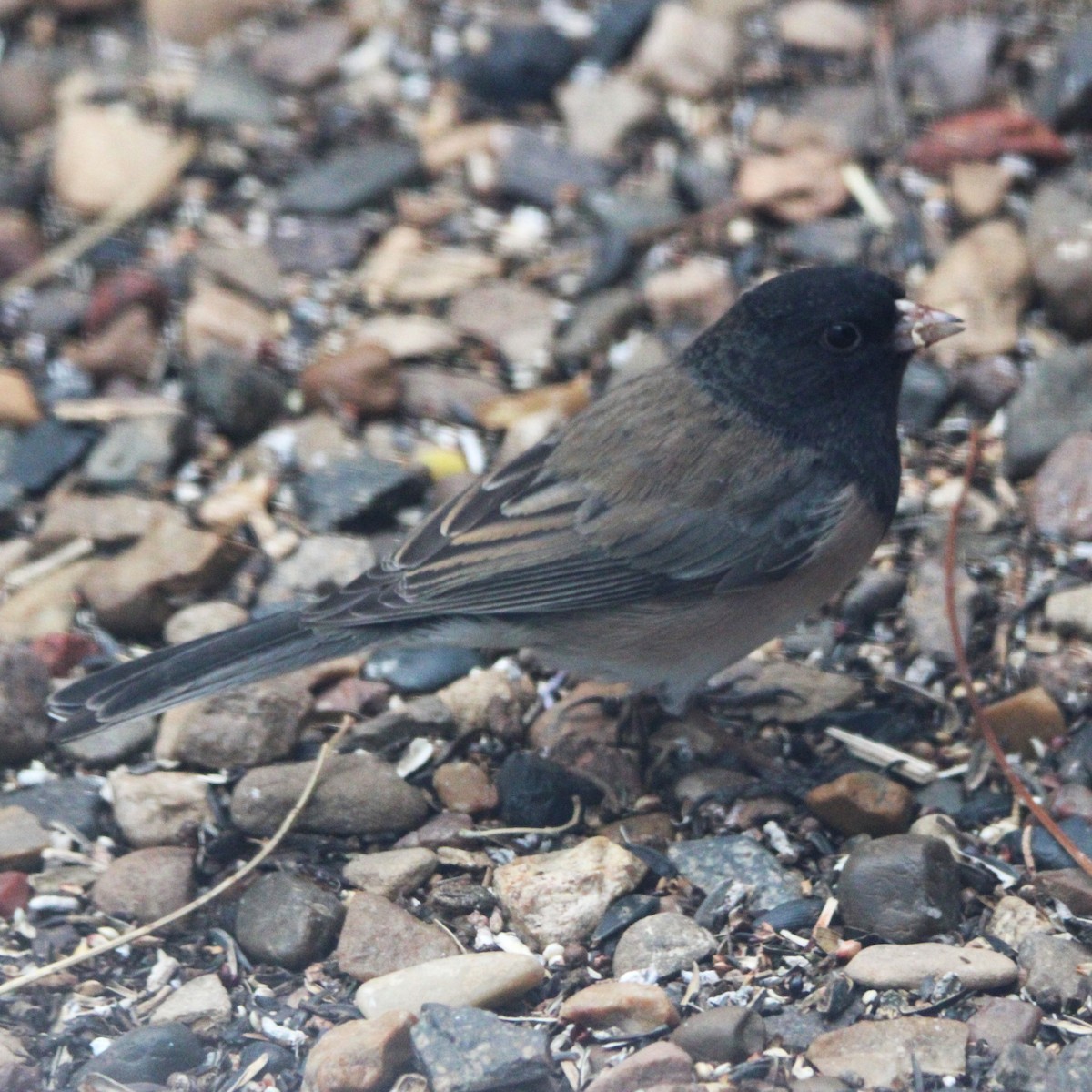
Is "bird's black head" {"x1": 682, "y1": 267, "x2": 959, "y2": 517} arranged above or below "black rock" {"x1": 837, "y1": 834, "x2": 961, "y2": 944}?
above

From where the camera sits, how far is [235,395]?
4191 millimetres

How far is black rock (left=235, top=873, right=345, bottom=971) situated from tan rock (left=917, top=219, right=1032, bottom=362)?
2.24 metres

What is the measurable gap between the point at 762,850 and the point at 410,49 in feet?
10.5

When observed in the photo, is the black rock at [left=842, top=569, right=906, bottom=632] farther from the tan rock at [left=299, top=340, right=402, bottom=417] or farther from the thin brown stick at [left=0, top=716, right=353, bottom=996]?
the tan rock at [left=299, top=340, right=402, bottom=417]

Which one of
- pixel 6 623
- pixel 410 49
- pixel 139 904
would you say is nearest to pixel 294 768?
pixel 139 904

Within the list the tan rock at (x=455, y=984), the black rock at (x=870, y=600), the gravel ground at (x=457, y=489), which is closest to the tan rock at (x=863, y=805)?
the gravel ground at (x=457, y=489)

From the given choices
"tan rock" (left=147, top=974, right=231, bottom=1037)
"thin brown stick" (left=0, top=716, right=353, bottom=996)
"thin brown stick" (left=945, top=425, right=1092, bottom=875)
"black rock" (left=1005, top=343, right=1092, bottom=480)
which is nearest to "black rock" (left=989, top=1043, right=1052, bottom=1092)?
"thin brown stick" (left=945, top=425, right=1092, bottom=875)

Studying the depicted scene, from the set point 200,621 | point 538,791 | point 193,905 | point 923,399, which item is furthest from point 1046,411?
point 193,905

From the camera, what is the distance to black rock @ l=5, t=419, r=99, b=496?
13.4 ft

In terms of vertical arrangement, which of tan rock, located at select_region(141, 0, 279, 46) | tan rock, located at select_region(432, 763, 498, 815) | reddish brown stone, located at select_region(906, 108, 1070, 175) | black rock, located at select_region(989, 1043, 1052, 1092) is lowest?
tan rock, located at select_region(432, 763, 498, 815)

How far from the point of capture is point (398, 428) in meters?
4.27

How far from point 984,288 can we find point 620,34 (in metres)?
1.59

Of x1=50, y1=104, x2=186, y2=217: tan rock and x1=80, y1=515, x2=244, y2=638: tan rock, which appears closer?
x1=80, y1=515, x2=244, y2=638: tan rock

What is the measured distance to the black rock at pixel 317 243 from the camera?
4.68 m
